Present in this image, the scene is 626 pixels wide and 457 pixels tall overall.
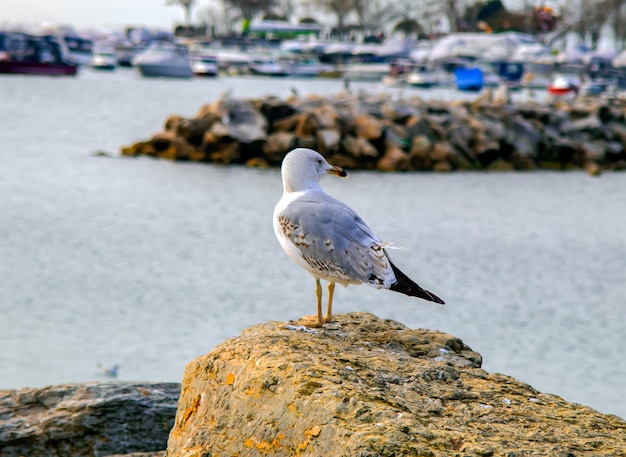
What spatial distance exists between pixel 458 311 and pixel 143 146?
16.3 meters

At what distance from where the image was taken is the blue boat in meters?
66.9

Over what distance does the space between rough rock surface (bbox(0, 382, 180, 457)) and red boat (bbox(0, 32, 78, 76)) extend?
62.9 meters

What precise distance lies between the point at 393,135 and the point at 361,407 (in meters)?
23.2

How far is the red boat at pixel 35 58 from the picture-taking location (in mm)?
65938

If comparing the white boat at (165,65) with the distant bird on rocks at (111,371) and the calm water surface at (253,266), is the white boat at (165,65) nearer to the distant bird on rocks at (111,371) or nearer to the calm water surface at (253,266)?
the calm water surface at (253,266)

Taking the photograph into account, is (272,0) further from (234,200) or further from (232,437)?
(232,437)

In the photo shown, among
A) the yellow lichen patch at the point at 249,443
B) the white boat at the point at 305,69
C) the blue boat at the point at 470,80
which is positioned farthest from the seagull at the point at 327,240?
the white boat at the point at 305,69

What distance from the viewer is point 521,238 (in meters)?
17.8

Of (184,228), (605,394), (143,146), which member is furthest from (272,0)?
(605,394)

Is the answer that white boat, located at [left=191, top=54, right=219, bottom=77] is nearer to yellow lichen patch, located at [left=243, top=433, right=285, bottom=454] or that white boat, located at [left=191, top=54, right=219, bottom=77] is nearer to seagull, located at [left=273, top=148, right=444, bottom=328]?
seagull, located at [left=273, top=148, right=444, bottom=328]

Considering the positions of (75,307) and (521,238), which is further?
(521,238)

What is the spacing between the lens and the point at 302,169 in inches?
188

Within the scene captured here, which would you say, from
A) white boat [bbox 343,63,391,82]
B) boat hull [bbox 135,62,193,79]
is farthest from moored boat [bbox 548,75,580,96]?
boat hull [bbox 135,62,193,79]

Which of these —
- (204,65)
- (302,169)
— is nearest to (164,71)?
(204,65)
